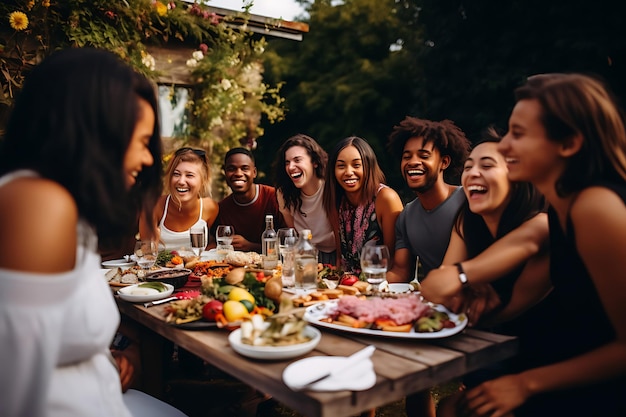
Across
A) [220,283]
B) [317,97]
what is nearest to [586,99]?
[220,283]

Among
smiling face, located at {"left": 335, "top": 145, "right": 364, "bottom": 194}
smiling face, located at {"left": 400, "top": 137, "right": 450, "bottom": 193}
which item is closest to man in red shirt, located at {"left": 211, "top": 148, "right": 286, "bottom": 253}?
smiling face, located at {"left": 335, "top": 145, "right": 364, "bottom": 194}

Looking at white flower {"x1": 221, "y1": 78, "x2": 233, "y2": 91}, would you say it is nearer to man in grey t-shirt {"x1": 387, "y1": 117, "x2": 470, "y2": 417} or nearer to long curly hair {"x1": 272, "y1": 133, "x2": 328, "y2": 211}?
long curly hair {"x1": 272, "y1": 133, "x2": 328, "y2": 211}

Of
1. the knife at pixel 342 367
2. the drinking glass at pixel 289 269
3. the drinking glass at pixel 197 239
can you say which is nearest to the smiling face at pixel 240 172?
the drinking glass at pixel 197 239

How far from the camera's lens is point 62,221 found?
4.25 feet

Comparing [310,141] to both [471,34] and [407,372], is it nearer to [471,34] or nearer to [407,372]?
[407,372]

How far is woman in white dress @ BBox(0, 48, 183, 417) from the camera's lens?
1258 mm

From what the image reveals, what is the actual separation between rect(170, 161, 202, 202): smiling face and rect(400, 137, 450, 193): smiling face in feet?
6.94

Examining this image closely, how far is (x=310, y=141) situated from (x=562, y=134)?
3121 mm

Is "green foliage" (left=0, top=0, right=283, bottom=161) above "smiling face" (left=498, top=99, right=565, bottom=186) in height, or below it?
above

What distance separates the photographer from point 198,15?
672cm

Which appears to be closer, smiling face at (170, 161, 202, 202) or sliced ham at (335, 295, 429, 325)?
sliced ham at (335, 295, 429, 325)

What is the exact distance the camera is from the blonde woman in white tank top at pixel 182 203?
14.7ft

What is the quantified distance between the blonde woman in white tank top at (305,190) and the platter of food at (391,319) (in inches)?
89.3

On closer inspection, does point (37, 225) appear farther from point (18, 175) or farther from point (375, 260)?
point (375, 260)
